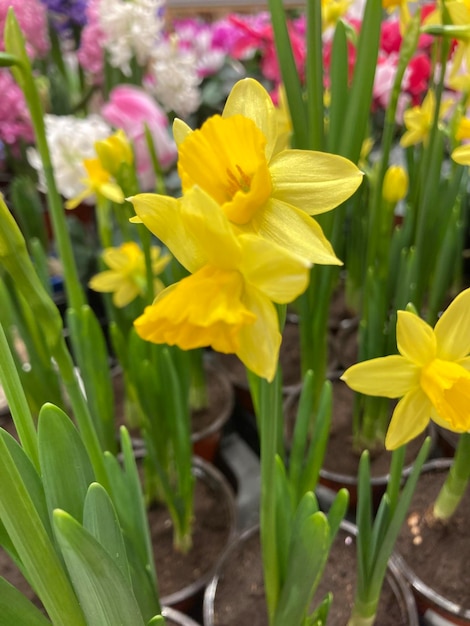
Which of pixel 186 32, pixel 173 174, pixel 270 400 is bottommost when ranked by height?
pixel 173 174

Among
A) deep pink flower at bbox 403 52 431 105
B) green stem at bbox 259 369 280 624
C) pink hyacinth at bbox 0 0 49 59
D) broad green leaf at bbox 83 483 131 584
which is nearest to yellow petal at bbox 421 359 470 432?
green stem at bbox 259 369 280 624

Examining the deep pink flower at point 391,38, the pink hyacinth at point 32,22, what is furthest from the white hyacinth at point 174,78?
the deep pink flower at point 391,38

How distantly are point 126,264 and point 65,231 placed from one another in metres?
0.23

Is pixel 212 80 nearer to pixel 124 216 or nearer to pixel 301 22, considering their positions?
pixel 301 22

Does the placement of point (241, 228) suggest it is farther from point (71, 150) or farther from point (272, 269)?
point (71, 150)

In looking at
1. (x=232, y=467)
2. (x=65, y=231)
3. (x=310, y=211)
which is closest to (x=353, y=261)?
(x=232, y=467)

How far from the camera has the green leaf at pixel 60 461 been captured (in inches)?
14.1

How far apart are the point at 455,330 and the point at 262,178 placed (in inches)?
7.3

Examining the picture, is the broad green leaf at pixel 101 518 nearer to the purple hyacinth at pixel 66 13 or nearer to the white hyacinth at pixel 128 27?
the white hyacinth at pixel 128 27

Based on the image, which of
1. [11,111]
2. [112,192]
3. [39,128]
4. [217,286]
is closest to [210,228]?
[217,286]

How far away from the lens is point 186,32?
1431 mm

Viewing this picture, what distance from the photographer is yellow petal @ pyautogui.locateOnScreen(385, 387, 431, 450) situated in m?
0.39

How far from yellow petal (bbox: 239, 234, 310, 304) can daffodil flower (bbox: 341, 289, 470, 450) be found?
0.13 metres

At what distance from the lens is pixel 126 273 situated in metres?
0.78
